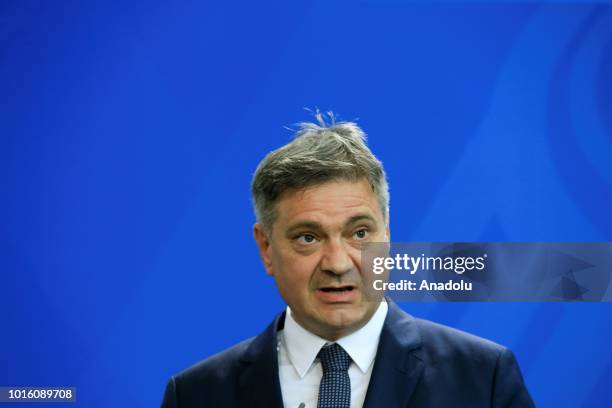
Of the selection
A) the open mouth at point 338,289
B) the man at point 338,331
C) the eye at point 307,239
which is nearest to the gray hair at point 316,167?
the man at point 338,331

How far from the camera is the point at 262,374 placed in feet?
7.00

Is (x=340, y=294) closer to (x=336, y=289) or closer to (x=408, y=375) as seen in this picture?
(x=336, y=289)

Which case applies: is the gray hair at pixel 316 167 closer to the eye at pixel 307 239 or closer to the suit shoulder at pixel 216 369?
the eye at pixel 307 239

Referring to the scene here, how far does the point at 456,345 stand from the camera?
2102mm

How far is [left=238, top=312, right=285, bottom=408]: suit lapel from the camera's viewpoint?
2.09m

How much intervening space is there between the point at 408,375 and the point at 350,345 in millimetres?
152

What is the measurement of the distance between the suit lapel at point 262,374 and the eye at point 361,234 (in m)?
0.32

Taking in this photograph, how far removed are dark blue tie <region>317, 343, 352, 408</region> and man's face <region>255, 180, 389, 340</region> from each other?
0.15 ft

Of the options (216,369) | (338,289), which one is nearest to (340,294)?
(338,289)

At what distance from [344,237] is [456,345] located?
0.35 m

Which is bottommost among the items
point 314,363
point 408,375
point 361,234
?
point 408,375

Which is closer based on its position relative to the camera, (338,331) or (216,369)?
(338,331)

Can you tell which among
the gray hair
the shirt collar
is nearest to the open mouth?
the shirt collar

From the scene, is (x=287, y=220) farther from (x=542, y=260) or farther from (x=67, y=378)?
(x=67, y=378)
